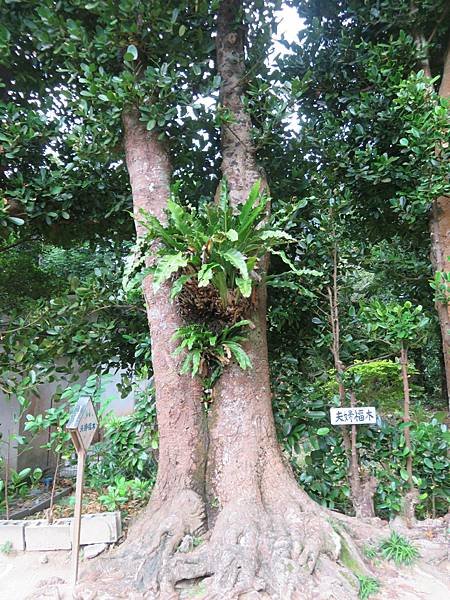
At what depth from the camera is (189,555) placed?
2336 millimetres

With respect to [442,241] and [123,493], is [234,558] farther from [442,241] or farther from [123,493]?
[442,241]

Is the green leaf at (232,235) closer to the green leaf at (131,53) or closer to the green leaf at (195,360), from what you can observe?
the green leaf at (195,360)

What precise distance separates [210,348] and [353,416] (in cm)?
118

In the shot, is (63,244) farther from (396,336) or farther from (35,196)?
(396,336)

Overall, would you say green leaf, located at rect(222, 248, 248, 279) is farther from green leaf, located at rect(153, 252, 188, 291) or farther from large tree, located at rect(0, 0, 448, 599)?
large tree, located at rect(0, 0, 448, 599)

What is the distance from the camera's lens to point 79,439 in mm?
2457

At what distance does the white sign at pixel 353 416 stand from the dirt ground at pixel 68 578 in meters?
0.82

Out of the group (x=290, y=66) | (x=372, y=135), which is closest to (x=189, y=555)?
(x=372, y=135)

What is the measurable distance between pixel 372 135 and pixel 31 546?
177 inches

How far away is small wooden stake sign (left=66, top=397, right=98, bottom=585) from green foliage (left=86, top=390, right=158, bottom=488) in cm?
75

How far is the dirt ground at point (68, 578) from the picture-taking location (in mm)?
2260

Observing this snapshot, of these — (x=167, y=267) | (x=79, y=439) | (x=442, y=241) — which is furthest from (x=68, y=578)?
(x=442, y=241)

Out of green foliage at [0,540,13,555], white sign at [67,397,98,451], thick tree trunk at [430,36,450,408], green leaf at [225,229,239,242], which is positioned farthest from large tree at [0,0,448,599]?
thick tree trunk at [430,36,450,408]

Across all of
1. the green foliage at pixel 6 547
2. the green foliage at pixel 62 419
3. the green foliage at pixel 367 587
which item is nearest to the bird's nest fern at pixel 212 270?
the green foliage at pixel 62 419
